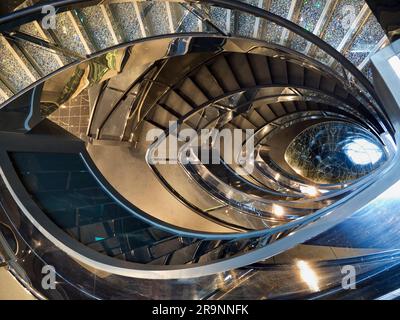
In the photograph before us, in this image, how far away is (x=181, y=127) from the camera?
7.43 metres

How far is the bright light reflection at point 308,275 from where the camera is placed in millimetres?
1905

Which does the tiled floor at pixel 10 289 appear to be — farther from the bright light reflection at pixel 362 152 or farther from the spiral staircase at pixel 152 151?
the bright light reflection at pixel 362 152

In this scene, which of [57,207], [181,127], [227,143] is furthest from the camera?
[227,143]

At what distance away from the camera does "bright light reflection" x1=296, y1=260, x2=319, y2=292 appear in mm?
1905

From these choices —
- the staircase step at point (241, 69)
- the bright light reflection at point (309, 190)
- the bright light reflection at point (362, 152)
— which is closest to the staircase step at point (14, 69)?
the staircase step at point (241, 69)

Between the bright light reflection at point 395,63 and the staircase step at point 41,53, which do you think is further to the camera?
the staircase step at point 41,53

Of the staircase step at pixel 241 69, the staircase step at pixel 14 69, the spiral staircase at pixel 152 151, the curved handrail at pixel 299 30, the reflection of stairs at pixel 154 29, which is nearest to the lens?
the spiral staircase at pixel 152 151

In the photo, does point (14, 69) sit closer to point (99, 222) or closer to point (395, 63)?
point (99, 222)

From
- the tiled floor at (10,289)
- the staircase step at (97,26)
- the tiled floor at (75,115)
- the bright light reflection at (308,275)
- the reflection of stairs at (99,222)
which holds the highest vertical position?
the tiled floor at (75,115)

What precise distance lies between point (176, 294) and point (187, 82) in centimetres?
471

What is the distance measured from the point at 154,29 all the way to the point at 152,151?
358 centimetres

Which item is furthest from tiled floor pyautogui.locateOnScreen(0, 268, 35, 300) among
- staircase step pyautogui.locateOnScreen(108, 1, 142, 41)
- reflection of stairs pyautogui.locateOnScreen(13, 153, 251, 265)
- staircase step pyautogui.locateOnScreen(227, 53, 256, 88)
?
staircase step pyautogui.locateOnScreen(227, 53, 256, 88)
